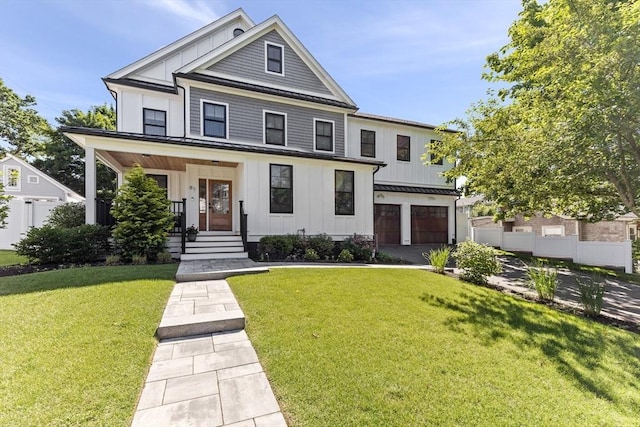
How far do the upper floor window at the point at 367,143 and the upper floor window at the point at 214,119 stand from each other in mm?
7204

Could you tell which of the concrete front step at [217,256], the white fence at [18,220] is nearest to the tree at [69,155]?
the white fence at [18,220]

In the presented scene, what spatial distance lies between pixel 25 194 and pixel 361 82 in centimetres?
2458

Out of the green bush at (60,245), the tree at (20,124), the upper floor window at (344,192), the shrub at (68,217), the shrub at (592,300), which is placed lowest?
the shrub at (592,300)

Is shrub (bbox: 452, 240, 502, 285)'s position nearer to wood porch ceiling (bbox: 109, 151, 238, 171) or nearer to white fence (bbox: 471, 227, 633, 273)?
white fence (bbox: 471, 227, 633, 273)

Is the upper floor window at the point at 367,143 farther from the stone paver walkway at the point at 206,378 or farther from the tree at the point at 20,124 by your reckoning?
the tree at the point at 20,124

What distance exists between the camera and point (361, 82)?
45.5ft

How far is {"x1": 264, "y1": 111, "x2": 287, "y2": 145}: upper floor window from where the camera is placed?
1178 cm

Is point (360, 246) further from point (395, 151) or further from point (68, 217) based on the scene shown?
point (68, 217)

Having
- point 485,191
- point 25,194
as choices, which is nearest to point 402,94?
point 485,191

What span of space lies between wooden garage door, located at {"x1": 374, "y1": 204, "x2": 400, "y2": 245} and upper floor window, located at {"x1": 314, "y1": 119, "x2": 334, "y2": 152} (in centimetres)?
425

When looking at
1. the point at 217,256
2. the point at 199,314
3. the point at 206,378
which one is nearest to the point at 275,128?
the point at 217,256

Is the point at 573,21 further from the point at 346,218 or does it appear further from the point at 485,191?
the point at 346,218

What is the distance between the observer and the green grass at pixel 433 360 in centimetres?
237

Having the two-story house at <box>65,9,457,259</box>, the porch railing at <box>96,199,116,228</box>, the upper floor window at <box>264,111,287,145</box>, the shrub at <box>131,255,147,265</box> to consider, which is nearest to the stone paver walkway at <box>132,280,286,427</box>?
the shrub at <box>131,255,147,265</box>
